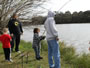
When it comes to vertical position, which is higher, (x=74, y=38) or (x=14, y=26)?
(x=14, y=26)

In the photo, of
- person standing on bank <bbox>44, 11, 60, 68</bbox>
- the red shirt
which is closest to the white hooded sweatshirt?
person standing on bank <bbox>44, 11, 60, 68</bbox>

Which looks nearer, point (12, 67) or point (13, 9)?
point (12, 67)

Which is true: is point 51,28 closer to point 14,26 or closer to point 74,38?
point 14,26

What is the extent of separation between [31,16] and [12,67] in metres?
4.23

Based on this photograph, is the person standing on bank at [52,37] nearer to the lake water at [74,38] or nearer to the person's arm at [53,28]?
the person's arm at [53,28]

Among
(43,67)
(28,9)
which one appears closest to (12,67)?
(43,67)

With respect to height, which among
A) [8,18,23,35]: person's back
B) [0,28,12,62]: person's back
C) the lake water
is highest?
[8,18,23,35]: person's back

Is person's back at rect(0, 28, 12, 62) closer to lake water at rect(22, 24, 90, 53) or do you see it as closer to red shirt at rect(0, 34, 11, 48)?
red shirt at rect(0, 34, 11, 48)

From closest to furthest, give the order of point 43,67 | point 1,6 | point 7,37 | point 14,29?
point 43,67 → point 7,37 → point 14,29 → point 1,6

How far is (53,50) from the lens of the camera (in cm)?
371

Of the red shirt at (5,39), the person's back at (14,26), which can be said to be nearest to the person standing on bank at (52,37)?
the red shirt at (5,39)

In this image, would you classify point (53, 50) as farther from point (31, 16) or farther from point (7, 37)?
point (31, 16)

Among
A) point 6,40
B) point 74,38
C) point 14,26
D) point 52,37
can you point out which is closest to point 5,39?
point 6,40

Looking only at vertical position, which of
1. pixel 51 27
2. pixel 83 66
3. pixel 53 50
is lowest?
pixel 83 66
